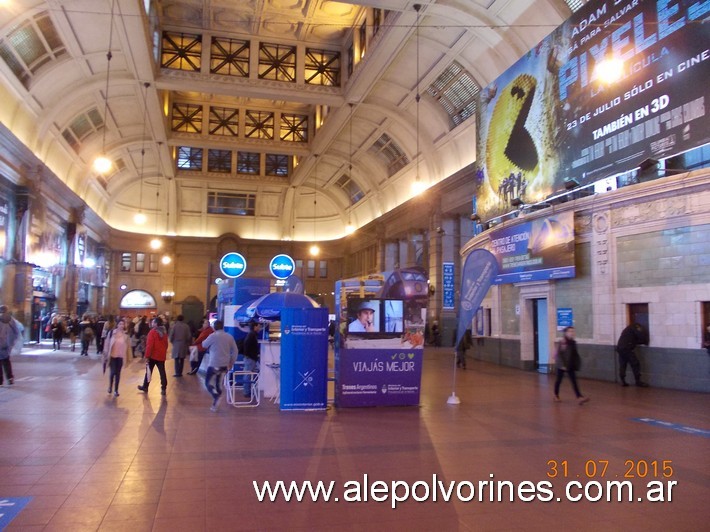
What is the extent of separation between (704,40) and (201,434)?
11.3 metres

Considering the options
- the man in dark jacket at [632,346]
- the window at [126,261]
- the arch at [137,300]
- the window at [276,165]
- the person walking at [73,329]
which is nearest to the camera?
the man in dark jacket at [632,346]

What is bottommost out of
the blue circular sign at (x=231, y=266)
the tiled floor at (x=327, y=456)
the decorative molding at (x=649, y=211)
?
the tiled floor at (x=327, y=456)

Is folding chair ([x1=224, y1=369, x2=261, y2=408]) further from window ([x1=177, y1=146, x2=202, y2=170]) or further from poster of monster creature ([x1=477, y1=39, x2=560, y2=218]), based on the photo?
window ([x1=177, y1=146, x2=202, y2=170])

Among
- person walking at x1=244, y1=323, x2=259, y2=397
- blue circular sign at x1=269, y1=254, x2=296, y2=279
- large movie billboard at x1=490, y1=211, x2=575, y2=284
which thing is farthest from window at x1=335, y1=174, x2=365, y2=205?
person walking at x1=244, y1=323, x2=259, y2=397

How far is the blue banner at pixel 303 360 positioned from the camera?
961 centimetres

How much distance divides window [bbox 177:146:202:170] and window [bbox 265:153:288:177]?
4.33m

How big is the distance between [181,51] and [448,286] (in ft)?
50.5

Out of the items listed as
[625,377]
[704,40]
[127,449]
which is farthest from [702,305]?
[127,449]

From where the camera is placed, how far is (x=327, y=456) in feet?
21.1

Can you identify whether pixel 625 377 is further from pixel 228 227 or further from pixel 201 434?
pixel 228 227

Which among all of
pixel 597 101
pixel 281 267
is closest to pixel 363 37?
pixel 281 267

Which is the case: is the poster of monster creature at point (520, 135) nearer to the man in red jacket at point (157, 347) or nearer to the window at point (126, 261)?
the man in red jacket at point (157, 347)

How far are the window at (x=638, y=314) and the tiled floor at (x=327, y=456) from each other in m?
2.44

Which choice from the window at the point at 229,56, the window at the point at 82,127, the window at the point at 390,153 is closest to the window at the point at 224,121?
the window at the point at 82,127
